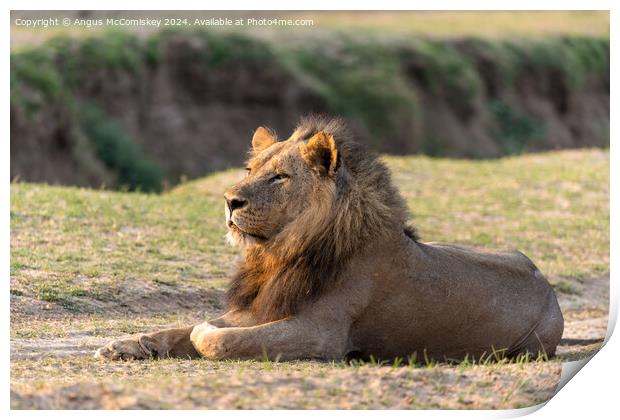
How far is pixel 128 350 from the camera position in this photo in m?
6.61

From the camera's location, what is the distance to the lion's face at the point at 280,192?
21.9ft

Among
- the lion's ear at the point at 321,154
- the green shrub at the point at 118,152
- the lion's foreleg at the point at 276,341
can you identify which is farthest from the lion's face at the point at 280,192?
the green shrub at the point at 118,152

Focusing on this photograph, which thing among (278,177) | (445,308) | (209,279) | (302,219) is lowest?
(209,279)

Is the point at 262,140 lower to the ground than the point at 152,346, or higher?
higher

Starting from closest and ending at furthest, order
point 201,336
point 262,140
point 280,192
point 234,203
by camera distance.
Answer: point 201,336, point 234,203, point 280,192, point 262,140

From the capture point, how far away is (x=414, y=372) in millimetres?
5797

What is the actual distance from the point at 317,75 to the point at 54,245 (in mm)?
17040

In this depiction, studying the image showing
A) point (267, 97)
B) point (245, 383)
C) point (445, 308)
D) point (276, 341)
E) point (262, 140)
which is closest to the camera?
point (245, 383)

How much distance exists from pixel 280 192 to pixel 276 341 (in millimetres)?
921

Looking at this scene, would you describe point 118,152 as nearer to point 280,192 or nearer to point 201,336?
point 280,192

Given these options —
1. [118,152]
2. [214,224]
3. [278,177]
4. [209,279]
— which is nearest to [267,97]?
[118,152]

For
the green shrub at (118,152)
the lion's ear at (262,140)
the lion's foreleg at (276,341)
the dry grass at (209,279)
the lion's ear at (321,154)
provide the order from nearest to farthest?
the dry grass at (209,279), the lion's foreleg at (276,341), the lion's ear at (321,154), the lion's ear at (262,140), the green shrub at (118,152)

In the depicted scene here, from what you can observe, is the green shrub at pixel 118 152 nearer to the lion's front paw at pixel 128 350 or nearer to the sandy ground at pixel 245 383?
the sandy ground at pixel 245 383
